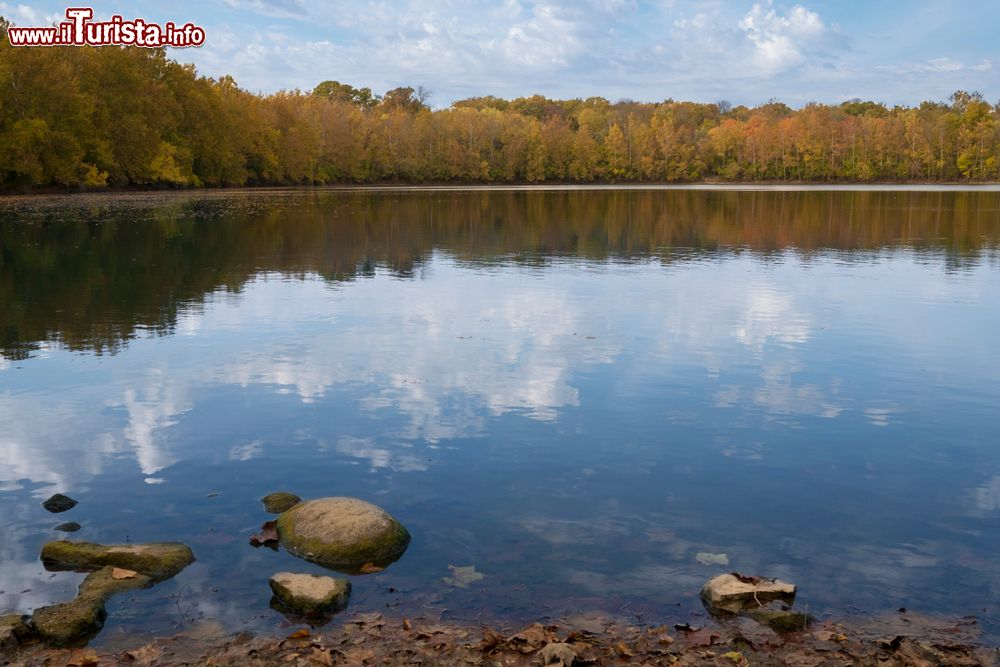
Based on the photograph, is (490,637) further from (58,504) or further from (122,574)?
(58,504)

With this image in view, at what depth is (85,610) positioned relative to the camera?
6.70 meters

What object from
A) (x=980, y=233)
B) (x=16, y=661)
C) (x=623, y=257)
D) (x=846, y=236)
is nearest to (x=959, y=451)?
(x=16, y=661)

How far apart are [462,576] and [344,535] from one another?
1145mm

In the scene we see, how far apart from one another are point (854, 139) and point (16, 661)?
168 meters

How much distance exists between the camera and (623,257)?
3161 centimetres

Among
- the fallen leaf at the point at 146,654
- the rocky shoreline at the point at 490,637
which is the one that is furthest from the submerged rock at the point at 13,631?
the fallen leaf at the point at 146,654

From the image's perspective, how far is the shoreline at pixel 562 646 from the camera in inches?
241

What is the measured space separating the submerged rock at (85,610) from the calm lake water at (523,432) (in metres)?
0.14

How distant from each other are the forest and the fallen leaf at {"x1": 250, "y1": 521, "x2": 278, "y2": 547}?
68.7 metres

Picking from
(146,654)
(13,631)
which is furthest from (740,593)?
(13,631)

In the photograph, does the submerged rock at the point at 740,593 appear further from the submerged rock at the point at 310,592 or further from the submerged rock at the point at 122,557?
the submerged rock at the point at 122,557

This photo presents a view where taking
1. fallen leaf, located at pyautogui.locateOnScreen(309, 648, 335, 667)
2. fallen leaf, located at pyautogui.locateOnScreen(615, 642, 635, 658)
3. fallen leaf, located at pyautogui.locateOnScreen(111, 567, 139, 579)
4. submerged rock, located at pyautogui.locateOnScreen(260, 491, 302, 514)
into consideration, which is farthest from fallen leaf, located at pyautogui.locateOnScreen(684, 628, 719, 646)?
fallen leaf, located at pyautogui.locateOnScreen(111, 567, 139, 579)

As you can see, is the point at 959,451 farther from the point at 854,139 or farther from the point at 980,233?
the point at 854,139


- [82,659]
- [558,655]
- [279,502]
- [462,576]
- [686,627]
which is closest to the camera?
[558,655]
